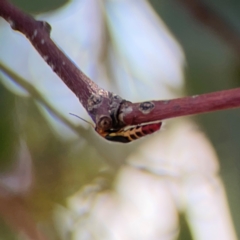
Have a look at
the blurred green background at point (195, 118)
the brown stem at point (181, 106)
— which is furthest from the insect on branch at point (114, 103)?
the blurred green background at point (195, 118)

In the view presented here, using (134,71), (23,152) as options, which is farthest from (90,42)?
(23,152)

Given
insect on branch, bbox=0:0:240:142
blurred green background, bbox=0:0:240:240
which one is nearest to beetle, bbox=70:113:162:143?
insect on branch, bbox=0:0:240:142

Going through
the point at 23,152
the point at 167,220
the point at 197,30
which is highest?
the point at 197,30

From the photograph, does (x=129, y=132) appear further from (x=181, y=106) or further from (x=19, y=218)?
(x=19, y=218)

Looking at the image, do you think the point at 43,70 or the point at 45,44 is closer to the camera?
the point at 45,44

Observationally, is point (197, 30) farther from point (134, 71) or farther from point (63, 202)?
point (63, 202)

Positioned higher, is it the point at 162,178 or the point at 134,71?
the point at 134,71

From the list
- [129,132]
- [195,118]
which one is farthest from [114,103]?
[195,118]
